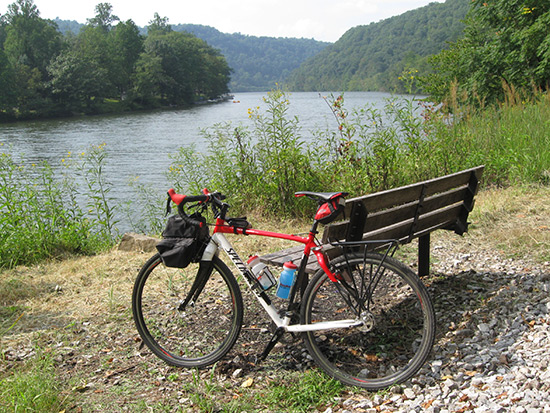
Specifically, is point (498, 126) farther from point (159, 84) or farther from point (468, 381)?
point (159, 84)

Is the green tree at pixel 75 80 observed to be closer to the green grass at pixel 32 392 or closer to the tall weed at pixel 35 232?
the tall weed at pixel 35 232

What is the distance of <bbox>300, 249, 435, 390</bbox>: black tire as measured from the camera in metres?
2.82

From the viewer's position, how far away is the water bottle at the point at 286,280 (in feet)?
10.2

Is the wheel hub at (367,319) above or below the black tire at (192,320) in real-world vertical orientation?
above

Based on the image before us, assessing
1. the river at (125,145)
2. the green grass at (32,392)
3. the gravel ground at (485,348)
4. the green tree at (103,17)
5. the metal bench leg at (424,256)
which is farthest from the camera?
the green tree at (103,17)

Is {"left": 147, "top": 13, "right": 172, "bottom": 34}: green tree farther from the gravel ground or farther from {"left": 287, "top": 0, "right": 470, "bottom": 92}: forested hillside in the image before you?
the gravel ground

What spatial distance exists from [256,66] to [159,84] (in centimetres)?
12396

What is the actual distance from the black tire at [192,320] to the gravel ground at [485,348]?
0.91 m

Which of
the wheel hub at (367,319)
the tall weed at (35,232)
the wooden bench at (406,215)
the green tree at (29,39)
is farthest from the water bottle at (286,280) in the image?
the green tree at (29,39)

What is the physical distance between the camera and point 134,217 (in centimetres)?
1205

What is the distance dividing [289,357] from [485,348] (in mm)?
1253

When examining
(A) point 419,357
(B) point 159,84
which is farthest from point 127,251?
(B) point 159,84

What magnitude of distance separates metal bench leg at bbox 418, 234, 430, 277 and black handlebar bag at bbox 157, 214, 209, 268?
2.12 m

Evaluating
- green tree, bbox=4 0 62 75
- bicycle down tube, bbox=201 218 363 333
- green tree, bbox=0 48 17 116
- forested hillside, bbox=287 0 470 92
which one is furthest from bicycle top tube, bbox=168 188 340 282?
forested hillside, bbox=287 0 470 92
